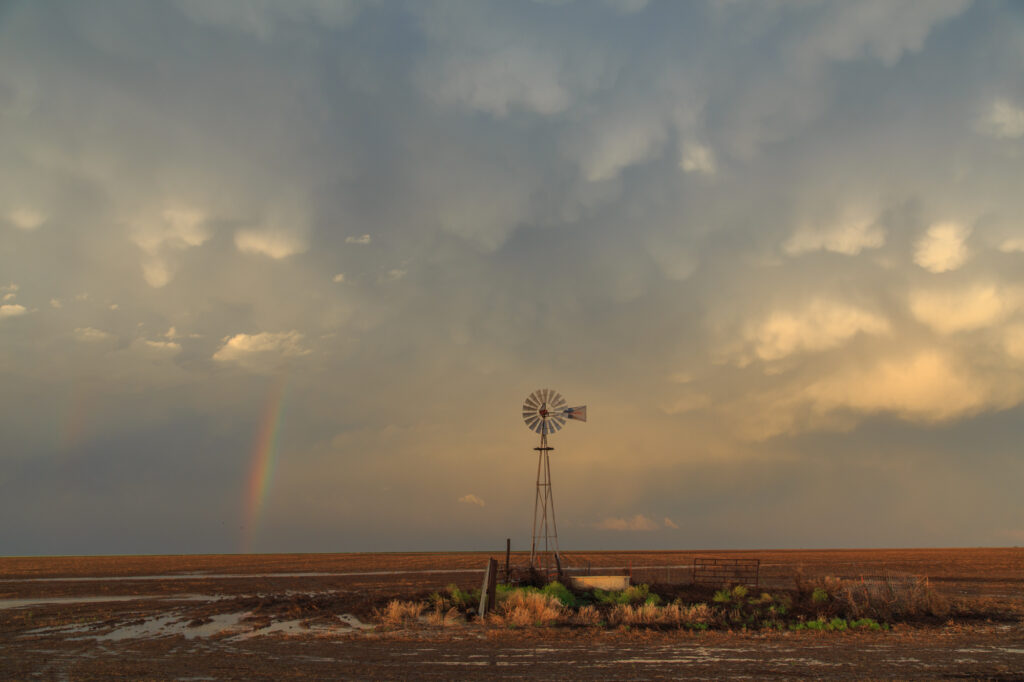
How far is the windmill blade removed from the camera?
130 feet

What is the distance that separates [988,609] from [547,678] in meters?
25.4

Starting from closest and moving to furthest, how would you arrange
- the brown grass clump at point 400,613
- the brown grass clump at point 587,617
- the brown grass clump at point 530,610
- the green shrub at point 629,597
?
the brown grass clump at point 530,610 < the brown grass clump at point 587,617 < the brown grass clump at point 400,613 < the green shrub at point 629,597

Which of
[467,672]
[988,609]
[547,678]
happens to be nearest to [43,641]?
[467,672]

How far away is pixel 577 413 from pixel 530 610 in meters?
14.1

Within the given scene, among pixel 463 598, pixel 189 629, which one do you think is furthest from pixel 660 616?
pixel 189 629

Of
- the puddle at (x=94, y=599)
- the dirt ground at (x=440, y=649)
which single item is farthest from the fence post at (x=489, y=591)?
the puddle at (x=94, y=599)

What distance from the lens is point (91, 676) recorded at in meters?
16.7

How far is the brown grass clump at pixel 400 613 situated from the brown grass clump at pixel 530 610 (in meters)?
3.65

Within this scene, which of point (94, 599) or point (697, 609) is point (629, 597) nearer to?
point (697, 609)

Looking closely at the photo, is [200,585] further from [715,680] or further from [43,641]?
[715,680]

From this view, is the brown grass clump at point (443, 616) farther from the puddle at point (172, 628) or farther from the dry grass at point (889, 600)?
the dry grass at point (889, 600)

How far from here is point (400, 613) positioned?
2941 cm

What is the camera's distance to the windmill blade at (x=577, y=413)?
130 ft

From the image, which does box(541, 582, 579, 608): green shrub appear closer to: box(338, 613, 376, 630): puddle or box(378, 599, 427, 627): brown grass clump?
box(378, 599, 427, 627): brown grass clump
